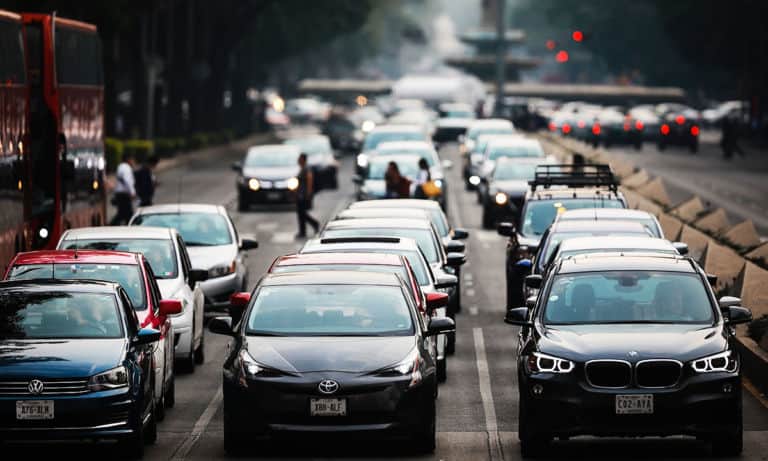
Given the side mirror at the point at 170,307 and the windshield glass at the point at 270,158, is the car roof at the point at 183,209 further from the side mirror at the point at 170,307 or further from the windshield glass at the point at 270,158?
the windshield glass at the point at 270,158

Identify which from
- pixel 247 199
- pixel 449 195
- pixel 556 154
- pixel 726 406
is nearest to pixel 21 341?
pixel 726 406

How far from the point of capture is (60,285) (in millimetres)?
15227

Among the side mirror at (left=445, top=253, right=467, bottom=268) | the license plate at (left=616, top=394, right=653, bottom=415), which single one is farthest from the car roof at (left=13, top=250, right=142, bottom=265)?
the license plate at (left=616, top=394, right=653, bottom=415)

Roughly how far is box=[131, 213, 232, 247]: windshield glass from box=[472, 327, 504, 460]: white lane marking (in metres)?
4.14

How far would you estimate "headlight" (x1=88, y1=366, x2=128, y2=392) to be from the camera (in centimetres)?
1391

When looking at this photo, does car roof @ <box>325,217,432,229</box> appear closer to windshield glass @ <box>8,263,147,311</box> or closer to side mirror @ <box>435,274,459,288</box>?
side mirror @ <box>435,274,459,288</box>

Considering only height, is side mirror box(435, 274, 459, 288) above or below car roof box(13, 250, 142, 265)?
below

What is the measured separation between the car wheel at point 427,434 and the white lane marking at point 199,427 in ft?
6.00

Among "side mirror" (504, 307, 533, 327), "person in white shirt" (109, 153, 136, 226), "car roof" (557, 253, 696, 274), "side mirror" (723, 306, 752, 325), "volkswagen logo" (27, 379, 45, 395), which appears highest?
"car roof" (557, 253, 696, 274)

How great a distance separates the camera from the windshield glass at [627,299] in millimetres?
14789

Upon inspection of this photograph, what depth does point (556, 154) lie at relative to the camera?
54750 mm

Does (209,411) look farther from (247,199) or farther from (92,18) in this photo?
(92,18)

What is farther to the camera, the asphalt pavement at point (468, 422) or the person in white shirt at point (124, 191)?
the person in white shirt at point (124, 191)

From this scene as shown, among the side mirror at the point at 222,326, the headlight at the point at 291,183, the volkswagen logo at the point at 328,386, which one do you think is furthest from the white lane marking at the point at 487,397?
the headlight at the point at 291,183
